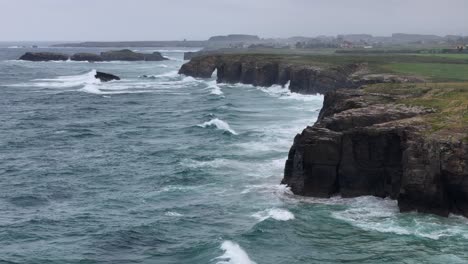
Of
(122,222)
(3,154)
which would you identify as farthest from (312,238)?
(3,154)

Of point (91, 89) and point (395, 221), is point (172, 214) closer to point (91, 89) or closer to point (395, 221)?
point (395, 221)

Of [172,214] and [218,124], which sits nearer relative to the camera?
[172,214]

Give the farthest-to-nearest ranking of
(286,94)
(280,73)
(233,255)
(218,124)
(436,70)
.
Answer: (280,73) < (286,94) < (436,70) < (218,124) < (233,255)

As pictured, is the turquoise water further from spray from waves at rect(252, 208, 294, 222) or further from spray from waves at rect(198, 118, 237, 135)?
spray from waves at rect(198, 118, 237, 135)

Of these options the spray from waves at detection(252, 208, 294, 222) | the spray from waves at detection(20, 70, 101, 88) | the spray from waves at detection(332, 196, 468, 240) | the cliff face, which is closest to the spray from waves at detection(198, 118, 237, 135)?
the cliff face

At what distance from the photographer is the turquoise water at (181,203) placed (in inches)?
1180

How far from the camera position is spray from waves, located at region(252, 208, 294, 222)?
34.3 metres

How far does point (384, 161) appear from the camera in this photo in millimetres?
38125

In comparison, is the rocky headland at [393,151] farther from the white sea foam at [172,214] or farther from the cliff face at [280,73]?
the cliff face at [280,73]

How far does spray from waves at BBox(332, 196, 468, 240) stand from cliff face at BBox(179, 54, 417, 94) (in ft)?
107

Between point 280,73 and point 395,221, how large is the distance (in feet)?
254

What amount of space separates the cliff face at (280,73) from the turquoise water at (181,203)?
529 inches

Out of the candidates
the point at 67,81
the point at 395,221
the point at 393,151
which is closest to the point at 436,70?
the point at 393,151

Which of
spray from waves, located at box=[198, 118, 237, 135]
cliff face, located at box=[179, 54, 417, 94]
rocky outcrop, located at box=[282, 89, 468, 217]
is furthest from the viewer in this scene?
cliff face, located at box=[179, 54, 417, 94]
